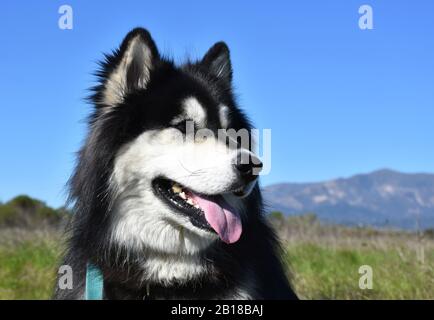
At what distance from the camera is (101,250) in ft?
13.1

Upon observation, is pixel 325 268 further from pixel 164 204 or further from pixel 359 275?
pixel 164 204

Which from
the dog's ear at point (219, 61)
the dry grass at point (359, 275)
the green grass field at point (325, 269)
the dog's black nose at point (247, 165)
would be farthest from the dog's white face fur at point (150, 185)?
the dry grass at point (359, 275)

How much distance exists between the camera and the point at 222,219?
12.8 ft

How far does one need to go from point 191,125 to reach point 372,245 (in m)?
6.92

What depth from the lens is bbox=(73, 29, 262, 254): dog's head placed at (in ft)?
12.8

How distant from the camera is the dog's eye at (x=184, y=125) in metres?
4.09

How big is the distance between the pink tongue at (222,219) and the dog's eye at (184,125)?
47 centimetres

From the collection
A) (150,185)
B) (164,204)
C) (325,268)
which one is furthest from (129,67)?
(325,268)

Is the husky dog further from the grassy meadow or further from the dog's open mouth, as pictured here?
the grassy meadow

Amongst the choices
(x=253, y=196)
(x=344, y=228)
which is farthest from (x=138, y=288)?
(x=344, y=228)

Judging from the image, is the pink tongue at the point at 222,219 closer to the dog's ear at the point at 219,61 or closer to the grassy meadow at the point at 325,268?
the grassy meadow at the point at 325,268

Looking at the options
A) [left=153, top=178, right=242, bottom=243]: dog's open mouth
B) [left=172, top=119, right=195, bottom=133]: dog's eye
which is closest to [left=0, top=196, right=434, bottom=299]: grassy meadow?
[left=153, top=178, right=242, bottom=243]: dog's open mouth

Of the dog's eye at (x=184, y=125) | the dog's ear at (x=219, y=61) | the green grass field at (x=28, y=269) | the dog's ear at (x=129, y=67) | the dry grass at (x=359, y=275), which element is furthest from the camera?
the green grass field at (x=28, y=269)
